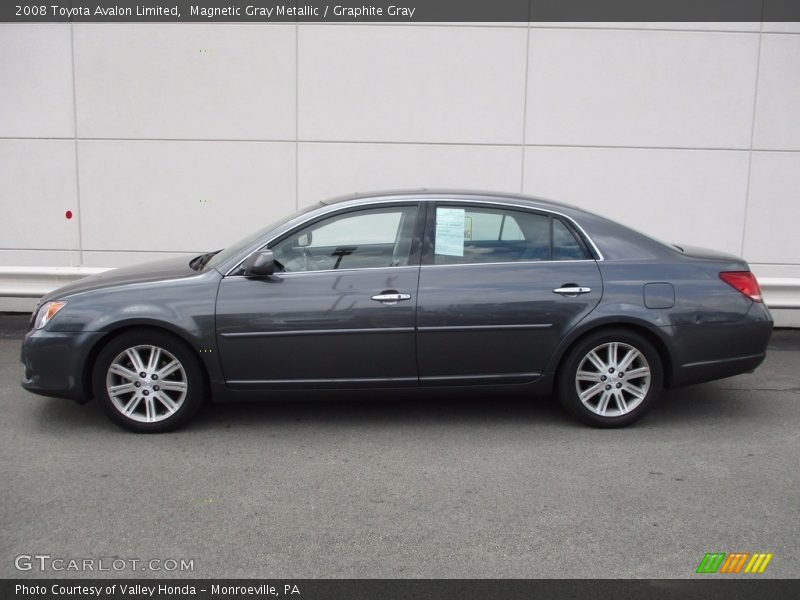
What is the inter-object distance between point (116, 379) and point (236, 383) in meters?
0.80

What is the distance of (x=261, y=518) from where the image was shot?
3.84m

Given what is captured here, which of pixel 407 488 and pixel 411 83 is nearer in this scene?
pixel 407 488

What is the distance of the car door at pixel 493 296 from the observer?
4969mm

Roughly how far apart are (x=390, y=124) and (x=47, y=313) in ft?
14.7

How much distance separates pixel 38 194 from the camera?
27.7 ft

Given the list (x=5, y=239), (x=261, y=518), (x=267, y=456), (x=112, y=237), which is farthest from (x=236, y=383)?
(x=5, y=239)

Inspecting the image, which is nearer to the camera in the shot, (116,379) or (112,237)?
(116,379)

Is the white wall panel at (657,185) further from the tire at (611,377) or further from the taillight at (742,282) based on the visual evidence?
the tire at (611,377)

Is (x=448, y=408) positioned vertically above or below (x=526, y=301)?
below

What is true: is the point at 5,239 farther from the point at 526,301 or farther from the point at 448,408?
the point at 526,301

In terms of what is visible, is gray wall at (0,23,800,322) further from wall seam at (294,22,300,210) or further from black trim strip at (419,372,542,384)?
black trim strip at (419,372,542,384)

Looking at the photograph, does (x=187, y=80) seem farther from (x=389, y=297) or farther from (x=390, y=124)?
(x=389, y=297)
